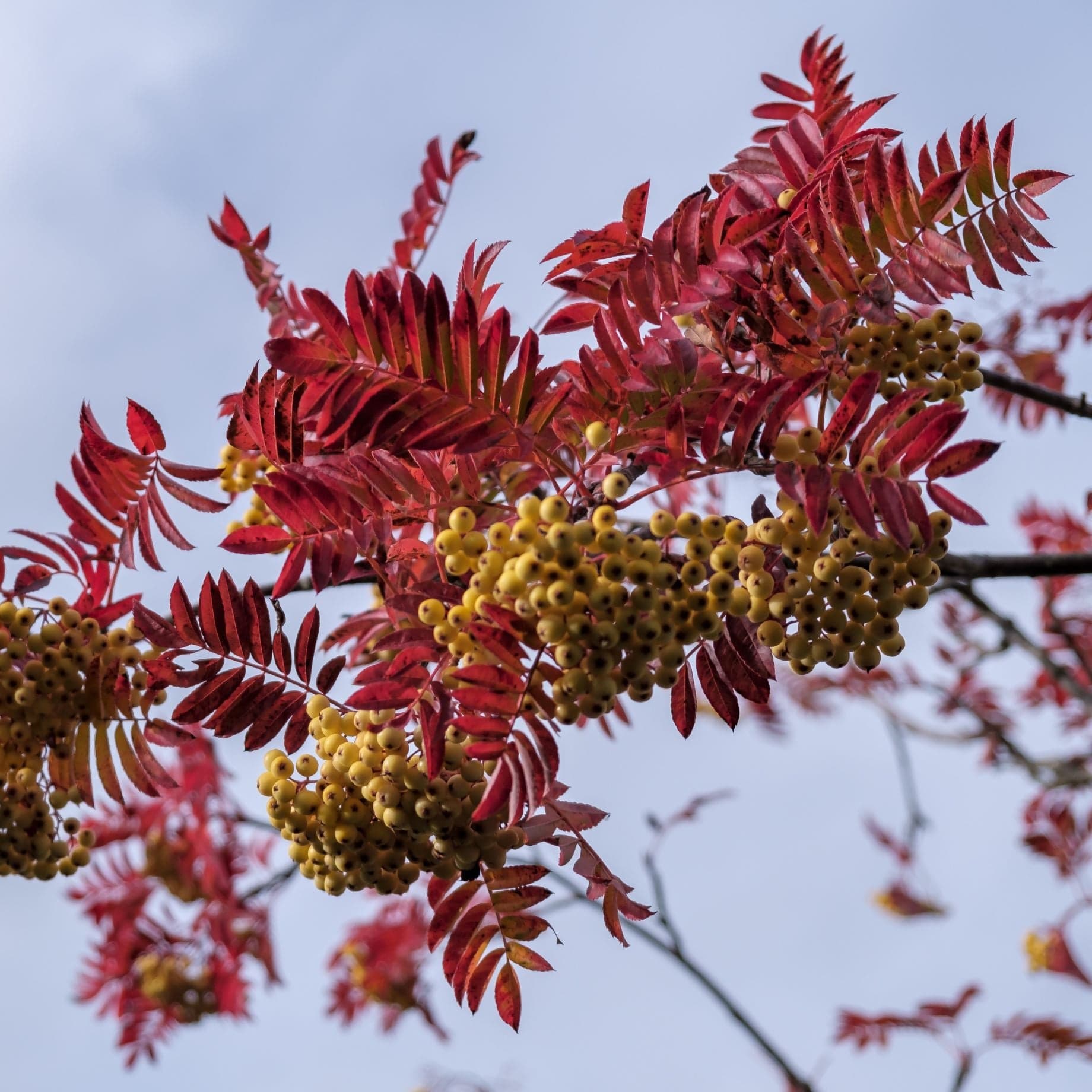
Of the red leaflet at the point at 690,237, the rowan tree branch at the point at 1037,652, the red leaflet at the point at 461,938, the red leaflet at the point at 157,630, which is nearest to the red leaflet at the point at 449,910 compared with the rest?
the red leaflet at the point at 461,938

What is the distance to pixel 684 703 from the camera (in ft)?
4.85

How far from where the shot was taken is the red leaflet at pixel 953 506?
123cm

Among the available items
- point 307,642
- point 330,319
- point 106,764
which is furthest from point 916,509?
point 106,764

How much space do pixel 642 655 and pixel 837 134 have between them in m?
0.89

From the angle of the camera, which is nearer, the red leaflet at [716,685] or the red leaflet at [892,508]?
the red leaflet at [892,508]

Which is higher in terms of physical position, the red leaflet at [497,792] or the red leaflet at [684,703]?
the red leaflet at [684,703]

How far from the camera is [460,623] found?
51.1 inches

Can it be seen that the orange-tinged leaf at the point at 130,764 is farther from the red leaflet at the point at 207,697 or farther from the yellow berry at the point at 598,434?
the yellow berry at the point at 598,434

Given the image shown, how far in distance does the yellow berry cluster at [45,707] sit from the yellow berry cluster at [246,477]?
15.4 inches

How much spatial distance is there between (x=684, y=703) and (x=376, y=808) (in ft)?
1.48

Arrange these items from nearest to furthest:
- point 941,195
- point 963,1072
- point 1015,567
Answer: point 941,195, point 1015,567, point 963,1072

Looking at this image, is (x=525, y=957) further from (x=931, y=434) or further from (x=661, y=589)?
(x=931, y=434)

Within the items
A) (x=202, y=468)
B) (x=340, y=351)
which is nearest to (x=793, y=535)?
(x=340, y=351)

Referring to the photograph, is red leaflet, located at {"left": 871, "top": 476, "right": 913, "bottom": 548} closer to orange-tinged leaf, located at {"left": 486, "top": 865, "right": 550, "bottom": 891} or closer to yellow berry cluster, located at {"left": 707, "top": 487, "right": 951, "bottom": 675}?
yellow berry cluster, located at {"left": 707, "top": 487, "right": 951, "bottom": 675}
